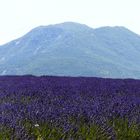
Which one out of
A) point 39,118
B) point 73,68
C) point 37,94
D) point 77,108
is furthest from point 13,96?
point 73,68

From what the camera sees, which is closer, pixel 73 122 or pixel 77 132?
pixel 77 132

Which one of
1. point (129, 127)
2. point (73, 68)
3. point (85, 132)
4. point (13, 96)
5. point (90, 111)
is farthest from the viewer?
point (73, 68)

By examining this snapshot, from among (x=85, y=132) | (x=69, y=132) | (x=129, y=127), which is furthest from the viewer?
(x=129, y=127)

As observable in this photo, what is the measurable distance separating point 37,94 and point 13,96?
24.5 inches

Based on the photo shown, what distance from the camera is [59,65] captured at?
193 metres

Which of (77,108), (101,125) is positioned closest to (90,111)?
(77,108)

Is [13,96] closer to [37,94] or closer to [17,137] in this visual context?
[37,94]

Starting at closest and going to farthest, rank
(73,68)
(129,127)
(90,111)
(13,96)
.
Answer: (129,127) → (90,111) → (13,96) → (73,68)

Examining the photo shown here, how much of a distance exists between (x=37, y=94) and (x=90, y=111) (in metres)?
3.55

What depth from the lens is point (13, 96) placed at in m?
9.95

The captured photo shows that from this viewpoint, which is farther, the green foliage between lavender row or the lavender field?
the lavender field

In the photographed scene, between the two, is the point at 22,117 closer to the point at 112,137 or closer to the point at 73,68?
the point at 112,137

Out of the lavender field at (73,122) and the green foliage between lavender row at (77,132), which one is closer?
the green foliage between lavender row at (77,132)

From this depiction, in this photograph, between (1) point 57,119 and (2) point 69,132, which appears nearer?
(2) point 69,132
